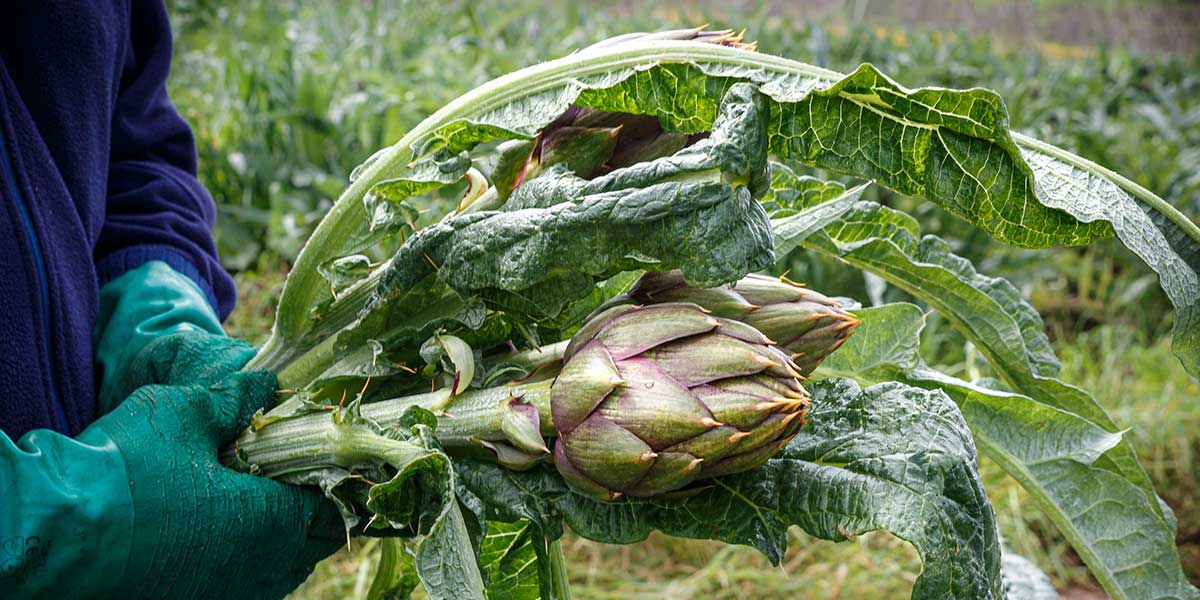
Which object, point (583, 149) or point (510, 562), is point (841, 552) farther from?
point (583, 149)

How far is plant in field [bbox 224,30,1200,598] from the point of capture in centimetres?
77

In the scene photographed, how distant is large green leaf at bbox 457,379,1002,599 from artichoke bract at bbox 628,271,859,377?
6cm

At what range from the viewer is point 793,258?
299cm

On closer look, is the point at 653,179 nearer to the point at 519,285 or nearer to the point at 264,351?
the point at 519,285

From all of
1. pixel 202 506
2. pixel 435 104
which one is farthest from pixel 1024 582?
pixel 435 104

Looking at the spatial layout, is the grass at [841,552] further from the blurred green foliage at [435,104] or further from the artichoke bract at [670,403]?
the artichoke bract at [670,403]

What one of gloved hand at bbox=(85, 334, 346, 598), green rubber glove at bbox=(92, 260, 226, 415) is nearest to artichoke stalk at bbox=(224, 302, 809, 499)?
gloved hand at bbox=(85, 334, 346, 598)

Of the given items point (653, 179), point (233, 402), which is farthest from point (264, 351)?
point (653, 179)

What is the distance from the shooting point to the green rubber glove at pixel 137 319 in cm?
111

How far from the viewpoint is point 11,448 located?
2.70ft

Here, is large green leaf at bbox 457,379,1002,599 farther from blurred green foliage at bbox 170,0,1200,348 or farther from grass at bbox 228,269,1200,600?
blurred green foliage at bbox 170,0,1200,348

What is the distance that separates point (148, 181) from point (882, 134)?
998 mm

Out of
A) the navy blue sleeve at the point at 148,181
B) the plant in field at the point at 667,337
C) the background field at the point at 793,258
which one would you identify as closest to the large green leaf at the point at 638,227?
the plant in field at the point at 667,337

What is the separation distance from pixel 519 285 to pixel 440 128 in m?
0.20
